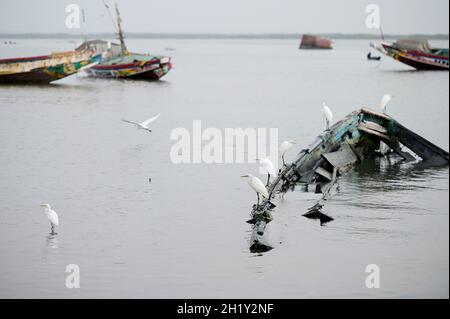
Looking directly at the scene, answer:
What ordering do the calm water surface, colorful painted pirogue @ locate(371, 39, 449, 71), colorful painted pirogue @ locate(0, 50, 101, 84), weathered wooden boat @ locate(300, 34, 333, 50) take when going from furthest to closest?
1. weathered wooden boat @ locate(300, 34, 333, 50)
2. colorful painted pirogue @ locate(371, 39, 449, 71)
3. colorful painted pirogue @ locate(0, 50, 101, 84)
4. the calm water surface

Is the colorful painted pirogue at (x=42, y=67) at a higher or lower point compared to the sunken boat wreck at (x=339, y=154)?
higher

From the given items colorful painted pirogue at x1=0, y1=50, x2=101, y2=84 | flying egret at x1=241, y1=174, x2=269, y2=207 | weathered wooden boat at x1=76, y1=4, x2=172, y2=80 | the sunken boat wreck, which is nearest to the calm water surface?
the sunken boat wreck

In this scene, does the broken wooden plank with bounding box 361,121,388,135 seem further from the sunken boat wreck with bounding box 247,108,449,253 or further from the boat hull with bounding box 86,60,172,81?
the boat hull with bounding box 86,60,172,81

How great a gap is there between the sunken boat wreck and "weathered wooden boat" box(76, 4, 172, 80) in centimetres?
3133

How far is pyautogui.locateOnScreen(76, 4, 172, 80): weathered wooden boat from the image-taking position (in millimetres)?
50031

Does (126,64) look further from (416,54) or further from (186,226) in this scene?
(186,226)

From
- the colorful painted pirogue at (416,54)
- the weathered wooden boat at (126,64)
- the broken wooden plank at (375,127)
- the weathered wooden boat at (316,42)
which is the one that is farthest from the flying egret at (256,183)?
the weathered wooden boat at (316,42)

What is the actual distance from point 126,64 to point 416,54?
920 inches

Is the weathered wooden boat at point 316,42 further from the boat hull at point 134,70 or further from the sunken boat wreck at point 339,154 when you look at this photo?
the sunken boat wreck at point 339,154

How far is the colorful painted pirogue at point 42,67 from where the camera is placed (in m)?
41.7

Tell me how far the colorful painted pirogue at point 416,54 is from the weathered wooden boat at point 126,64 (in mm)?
17830

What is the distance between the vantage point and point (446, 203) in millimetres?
15492

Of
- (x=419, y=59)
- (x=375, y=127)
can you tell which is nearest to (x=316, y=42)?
(x=419, y=59)
